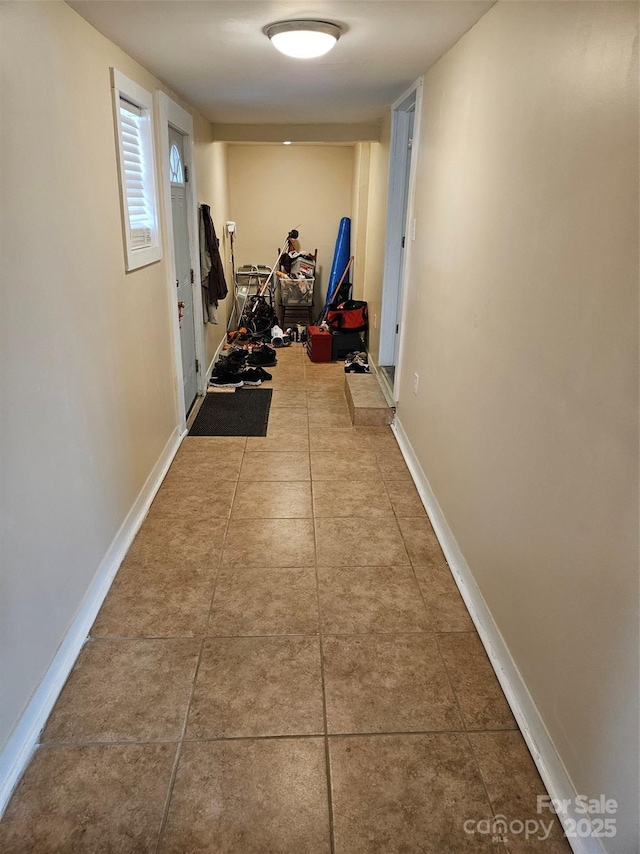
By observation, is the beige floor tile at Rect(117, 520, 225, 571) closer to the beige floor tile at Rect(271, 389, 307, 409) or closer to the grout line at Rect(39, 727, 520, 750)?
the grout line at Rect(39, 727, 520, 750)

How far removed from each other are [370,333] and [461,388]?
323 centimetres

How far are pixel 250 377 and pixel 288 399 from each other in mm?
554

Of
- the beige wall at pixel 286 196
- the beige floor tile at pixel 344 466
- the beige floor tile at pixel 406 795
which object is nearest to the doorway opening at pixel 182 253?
the beige floor tile at pixel 344 466

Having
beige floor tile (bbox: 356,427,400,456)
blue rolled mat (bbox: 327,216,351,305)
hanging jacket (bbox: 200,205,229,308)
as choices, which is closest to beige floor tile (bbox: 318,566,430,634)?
beige floor tile (bbox: 356,427,400,456)

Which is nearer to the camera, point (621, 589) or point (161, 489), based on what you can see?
point (621, 589)

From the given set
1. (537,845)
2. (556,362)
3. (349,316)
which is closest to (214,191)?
(349,316)

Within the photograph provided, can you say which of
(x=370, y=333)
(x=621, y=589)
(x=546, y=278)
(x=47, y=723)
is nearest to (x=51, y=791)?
(x=47, y=723)

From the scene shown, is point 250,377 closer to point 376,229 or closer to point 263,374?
point 263,374

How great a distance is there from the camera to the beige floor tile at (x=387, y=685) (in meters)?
1.77

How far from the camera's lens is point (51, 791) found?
5.06 feet

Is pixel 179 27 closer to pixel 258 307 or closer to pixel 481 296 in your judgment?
pixel 481 296

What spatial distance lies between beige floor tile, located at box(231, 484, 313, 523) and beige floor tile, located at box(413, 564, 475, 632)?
28.7 inches

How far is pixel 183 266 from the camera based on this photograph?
4.14 metres

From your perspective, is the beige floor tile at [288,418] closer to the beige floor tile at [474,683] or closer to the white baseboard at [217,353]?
the white baseboard at [217,353]
